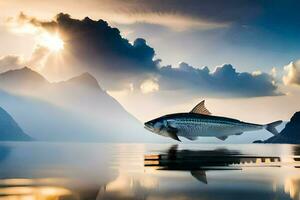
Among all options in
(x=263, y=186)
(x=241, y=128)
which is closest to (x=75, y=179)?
(x=263, y=186)

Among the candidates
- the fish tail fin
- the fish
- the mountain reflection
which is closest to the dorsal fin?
the fish

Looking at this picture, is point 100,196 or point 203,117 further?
point 203,117

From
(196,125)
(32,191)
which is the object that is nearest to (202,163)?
(196,125)

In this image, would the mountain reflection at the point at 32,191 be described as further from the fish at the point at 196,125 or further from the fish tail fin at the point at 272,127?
the fish tail fin at the point at 272,127

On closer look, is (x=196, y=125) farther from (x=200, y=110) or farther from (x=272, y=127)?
(x=272, y=127)

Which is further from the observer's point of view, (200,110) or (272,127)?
(272,127)

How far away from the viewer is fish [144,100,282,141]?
52625mm

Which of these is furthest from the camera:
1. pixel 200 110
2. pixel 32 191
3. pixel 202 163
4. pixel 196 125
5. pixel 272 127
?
pixel 272 127

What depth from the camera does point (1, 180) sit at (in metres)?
30.6

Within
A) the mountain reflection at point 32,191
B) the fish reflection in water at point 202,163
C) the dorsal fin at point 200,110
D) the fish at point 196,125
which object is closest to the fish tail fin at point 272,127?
the fish at point 196,125

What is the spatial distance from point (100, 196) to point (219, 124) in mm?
33298

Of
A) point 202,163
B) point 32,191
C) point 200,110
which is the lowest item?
point 32,191

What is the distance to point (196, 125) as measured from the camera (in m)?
52.8

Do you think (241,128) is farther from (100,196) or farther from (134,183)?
(100,196)
